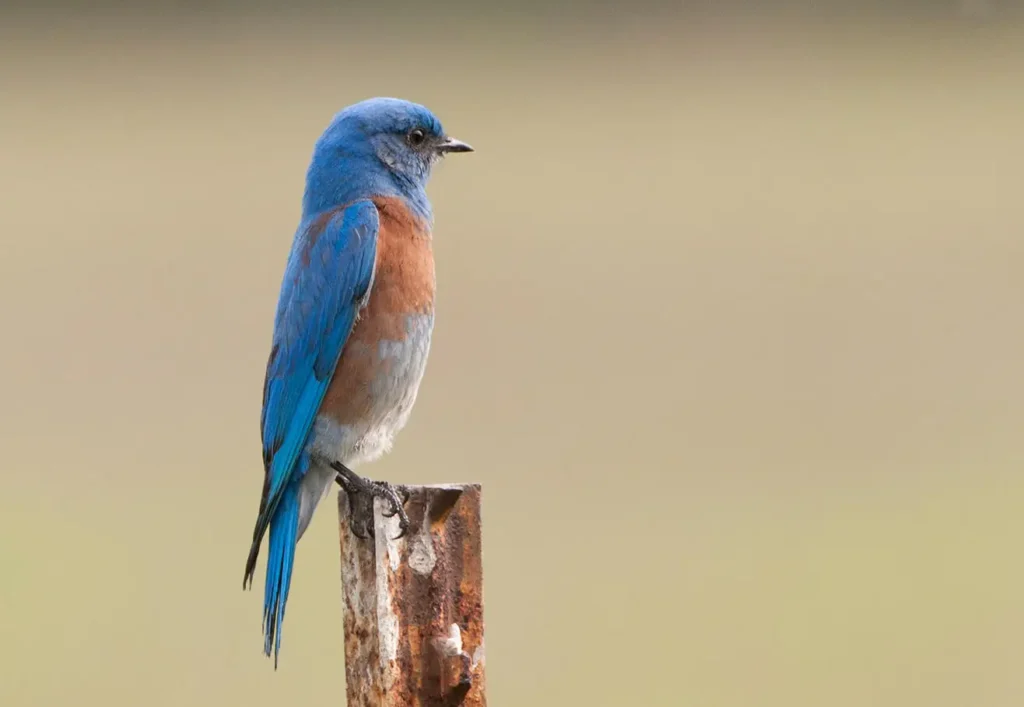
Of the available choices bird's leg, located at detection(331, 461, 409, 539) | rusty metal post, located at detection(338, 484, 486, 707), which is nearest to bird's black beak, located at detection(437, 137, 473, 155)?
bird's leg, located at detection(331, 461, 409, 539)

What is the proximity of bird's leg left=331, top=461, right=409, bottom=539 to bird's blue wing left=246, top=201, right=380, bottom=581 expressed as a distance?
23 cm

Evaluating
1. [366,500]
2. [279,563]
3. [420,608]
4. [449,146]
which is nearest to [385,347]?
[279,563]

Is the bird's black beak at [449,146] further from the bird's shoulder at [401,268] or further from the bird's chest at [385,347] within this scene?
the bird's chest at [385,347]

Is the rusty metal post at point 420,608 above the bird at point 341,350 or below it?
below

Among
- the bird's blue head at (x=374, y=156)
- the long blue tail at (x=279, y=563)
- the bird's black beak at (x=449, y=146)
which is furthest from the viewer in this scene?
the bird's black beak at (x=449, y=146)

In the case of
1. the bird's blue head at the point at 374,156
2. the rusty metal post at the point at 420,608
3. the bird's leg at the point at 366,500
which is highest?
the bird's blue head at the point at 374,156

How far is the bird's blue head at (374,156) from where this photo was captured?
212 inches

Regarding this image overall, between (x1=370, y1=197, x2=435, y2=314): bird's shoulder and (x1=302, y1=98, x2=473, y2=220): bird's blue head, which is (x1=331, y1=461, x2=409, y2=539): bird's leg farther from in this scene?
(x1=302, y1=98, x2=473, y2=220): bird's blue head

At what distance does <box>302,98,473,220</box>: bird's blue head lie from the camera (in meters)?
5.39

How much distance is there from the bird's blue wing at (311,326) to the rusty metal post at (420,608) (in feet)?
4.16

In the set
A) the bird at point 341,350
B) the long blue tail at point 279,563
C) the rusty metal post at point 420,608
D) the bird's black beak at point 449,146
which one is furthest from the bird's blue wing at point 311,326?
the rusty metal post at point 420,608

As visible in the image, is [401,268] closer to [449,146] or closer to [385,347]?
[385,347]

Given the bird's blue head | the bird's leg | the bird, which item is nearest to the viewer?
the bird's leg

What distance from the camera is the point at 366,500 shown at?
12.9 feet
